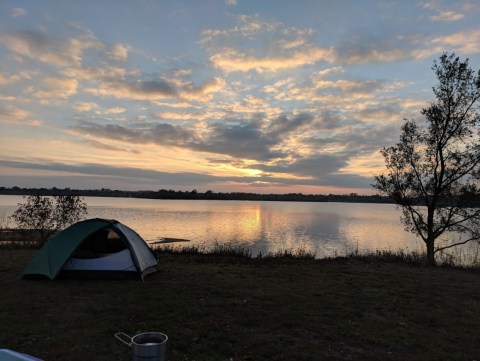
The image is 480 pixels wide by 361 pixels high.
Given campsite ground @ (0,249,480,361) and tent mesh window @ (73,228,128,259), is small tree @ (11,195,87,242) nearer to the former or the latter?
campsite ground @ (0,249,480,361)

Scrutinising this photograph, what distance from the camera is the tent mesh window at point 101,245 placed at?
31.8 ft

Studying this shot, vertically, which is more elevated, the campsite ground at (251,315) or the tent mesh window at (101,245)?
the tent mesh window at (101,245)

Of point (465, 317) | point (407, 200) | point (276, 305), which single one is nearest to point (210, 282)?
point (276, 305)

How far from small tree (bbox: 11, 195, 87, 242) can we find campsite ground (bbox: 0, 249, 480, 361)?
7.66 metres

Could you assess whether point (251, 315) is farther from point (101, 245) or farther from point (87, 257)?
point (101, 245)

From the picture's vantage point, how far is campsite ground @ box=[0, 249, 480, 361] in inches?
205

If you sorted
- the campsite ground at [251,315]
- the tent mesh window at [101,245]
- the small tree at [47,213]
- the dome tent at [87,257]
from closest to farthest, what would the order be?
1. the campsite ground at [251,315]
2. the dome tent at [87,257]
3. the tent mesh window at [101,245]
4. the small tree at [47,213]

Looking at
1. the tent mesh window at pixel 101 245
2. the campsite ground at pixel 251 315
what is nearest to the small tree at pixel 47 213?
the campsite ground at pixel 251 315

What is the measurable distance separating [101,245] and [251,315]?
5345 mm

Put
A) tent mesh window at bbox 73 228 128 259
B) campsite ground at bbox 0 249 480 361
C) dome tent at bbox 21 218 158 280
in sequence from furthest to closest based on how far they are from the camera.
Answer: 1. tent mesh window at bbox 73 228 128 259
2. dome tent at bbox 21 218 158 280
3. campsite ground at bbox 0 249 480 361

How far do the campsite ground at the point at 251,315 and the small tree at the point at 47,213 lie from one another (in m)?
7.66

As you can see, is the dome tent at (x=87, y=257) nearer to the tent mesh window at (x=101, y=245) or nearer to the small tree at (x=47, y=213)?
the tent mesh window at (x=101, y=245)

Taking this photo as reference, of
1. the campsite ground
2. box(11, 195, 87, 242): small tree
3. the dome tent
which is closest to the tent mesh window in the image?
the dome tent

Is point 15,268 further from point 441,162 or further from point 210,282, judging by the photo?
point 441,162
